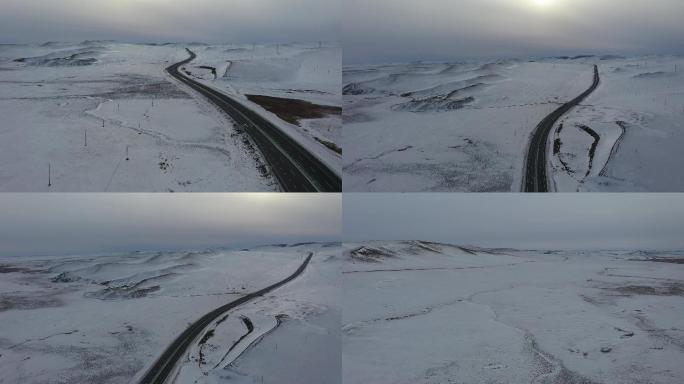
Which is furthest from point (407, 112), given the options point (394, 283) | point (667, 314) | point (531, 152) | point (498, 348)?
point (667, 314)

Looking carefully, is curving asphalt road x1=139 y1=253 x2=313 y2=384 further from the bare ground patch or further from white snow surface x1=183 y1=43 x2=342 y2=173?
the bare ground patch

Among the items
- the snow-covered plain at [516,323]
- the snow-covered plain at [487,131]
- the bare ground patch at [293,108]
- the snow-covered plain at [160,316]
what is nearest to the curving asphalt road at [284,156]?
the snow-covered plain at [487,131]

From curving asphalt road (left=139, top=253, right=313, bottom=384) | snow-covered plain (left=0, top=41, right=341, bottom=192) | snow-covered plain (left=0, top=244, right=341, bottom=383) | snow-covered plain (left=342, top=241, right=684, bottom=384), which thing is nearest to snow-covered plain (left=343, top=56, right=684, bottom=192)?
snow-covered plain (left=0, top=41, right=341, bottom=192)

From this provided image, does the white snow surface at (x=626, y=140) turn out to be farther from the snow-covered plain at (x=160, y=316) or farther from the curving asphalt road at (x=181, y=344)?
the curving asphalt road at (x=181, y=344)

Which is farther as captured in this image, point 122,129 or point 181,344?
point 181,344

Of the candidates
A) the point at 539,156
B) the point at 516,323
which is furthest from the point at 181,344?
the point at 539,156

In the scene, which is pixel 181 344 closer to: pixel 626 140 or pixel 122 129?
pixel 122 129

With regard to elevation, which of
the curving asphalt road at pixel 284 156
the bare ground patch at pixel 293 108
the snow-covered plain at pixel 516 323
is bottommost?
the snow-covered plain at pixel 516 323
